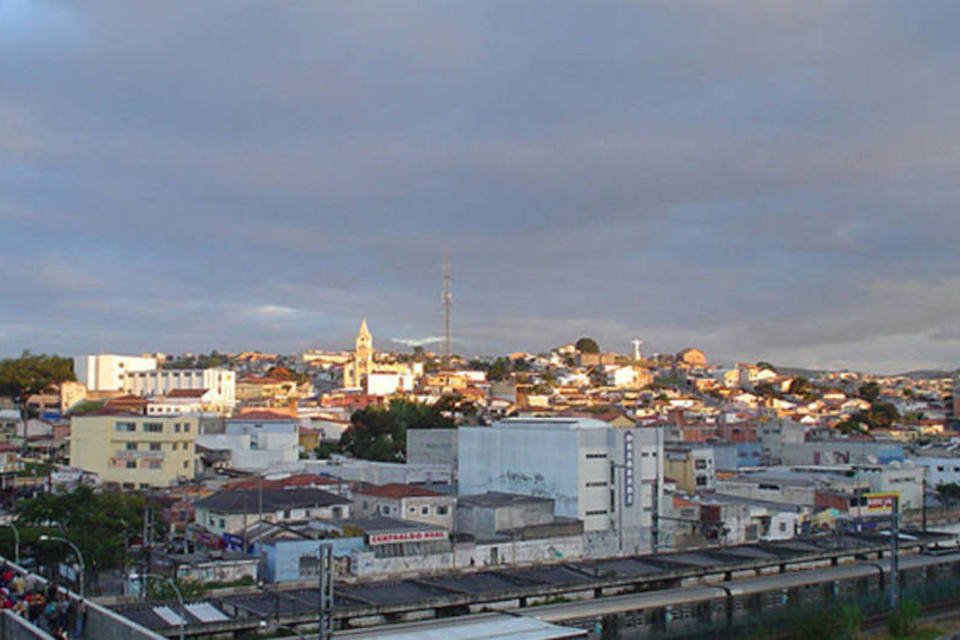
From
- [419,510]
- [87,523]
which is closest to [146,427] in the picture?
[87,523]

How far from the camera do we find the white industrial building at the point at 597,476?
38.0 metres

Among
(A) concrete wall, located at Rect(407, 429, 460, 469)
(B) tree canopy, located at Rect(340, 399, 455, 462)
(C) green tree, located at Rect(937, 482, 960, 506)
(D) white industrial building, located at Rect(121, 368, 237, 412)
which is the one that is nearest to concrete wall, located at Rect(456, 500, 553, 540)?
(A) concrete wall, located at Rect(407, 429, 460, 469)

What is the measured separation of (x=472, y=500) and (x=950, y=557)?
16977mm

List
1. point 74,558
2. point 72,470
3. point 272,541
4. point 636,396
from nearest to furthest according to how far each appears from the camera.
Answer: point 74,558, point 272,541, point 72,470, point 636,396

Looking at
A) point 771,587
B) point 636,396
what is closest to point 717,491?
point 771,587

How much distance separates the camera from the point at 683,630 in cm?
Answer: 2633

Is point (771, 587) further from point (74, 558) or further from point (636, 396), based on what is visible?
point (636, 396)

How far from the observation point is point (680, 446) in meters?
53.8

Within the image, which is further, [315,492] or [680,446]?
[680,446]

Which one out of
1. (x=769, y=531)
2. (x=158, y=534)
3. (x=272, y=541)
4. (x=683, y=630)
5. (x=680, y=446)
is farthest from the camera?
(x=680, y=446)

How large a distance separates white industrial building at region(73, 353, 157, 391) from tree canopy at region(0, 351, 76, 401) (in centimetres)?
953

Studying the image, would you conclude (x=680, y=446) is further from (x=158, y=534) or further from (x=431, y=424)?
(x=158, y=534)

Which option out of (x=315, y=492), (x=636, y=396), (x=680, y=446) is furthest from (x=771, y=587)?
(x=636, y=396)

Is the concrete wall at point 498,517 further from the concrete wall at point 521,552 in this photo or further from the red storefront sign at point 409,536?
the red storefront sign at point 409,536
